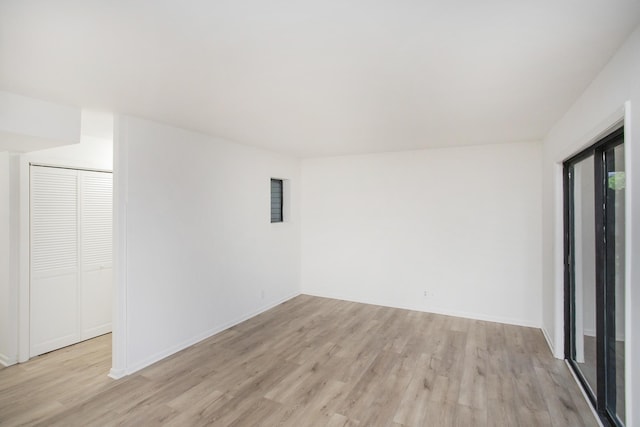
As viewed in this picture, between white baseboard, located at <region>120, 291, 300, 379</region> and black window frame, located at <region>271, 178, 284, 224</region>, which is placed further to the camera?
black window frame, located at <region>271, 178, 284, 224</region>

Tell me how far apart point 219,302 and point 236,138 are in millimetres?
2183

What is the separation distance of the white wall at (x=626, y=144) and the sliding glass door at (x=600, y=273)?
14 centimetres

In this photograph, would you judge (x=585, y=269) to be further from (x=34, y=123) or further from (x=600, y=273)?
(x=34, y=123)

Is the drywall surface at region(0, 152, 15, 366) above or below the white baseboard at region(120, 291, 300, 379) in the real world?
above

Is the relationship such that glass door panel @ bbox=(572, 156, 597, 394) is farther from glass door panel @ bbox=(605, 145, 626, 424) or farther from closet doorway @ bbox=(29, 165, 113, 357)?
closet doorway @ bbox=(29, 165, 113, 357)

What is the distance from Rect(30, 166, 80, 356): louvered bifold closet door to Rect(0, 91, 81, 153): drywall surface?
71cm

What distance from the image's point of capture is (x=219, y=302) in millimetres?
4188

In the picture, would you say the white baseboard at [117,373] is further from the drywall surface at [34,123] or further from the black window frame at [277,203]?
the black window frame at [277,203]

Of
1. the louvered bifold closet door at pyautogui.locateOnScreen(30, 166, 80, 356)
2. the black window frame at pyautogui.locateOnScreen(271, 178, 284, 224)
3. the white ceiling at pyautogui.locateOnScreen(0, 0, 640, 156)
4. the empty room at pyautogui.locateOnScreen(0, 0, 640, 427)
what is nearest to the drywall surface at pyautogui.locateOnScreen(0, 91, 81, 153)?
the empty room at pyautogui.locateOnScreen(0, 0, 640, 427)

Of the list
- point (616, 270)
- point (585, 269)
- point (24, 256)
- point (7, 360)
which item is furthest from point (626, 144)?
point (7, 360)

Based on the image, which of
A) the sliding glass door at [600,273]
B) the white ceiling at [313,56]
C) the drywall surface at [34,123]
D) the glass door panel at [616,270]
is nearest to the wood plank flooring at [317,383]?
the sliding glass door at [600,273]

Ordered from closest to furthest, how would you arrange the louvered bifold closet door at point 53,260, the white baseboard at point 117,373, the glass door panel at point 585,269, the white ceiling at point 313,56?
the white ceiling at point 313,56
the glass door panel at point 585,269
the white baseboard at point 117,373
the louvered bifold closet door at point 53,260

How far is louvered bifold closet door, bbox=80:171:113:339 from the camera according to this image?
3.95 metres

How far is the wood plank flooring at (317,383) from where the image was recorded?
2.45 meters
